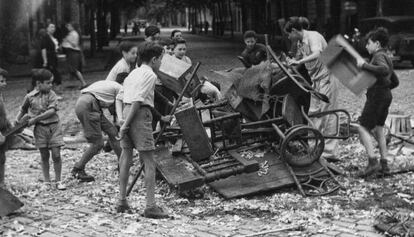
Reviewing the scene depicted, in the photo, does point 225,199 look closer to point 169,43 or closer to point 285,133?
point 285,133

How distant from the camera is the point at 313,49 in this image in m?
8.48

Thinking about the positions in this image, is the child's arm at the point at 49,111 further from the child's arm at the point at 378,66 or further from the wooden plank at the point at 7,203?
the child's arm at the point at 378,66

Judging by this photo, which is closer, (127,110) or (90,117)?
(127,110)

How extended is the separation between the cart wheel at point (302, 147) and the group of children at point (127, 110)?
770mm

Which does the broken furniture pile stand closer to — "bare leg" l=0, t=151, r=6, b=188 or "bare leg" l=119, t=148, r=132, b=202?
"bare leg" l=119, t=148, r=132, b=202

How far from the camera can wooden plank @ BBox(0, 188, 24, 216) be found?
6311 mm

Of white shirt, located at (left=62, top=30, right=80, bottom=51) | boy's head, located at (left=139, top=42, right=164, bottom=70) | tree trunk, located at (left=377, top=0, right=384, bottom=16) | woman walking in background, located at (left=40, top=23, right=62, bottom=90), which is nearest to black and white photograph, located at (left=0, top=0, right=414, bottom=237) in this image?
boy's head, located at (left=139, top=42, right=164, bottom=70)

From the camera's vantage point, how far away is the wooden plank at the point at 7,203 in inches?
248

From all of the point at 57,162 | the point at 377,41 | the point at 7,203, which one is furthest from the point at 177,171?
the point at 377,41

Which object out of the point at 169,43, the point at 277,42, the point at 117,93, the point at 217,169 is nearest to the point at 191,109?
the point at 217,169

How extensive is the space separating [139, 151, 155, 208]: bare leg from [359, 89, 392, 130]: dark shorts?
115 inches

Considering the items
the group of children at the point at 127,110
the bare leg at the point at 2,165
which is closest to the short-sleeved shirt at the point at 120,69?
the group of children at the point at 127,110

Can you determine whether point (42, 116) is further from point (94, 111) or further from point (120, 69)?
point (120, 69)

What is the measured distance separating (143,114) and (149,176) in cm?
61
